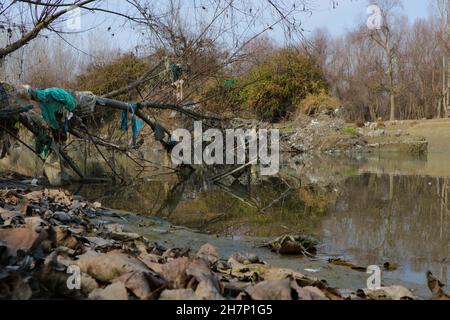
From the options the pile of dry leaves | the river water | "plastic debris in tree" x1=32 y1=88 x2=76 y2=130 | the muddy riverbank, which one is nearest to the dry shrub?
the river water

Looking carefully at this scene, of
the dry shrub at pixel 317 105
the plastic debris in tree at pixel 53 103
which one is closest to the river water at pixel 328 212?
the plastic debris in tree at pixel 53 103

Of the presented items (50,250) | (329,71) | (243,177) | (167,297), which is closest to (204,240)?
(50,250)

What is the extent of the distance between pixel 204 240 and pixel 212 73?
573cm

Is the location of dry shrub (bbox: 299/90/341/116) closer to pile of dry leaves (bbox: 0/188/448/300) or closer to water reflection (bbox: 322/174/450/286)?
water reflection (bbox: 322/174/450/286)

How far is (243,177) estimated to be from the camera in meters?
12.0

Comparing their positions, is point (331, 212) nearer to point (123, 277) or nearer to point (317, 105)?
point (123, 277)

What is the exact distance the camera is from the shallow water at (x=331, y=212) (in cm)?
410

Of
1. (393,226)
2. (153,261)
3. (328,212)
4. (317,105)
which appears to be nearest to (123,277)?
(153,261)

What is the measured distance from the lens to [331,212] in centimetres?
676

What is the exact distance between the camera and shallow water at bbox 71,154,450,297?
4.10 m

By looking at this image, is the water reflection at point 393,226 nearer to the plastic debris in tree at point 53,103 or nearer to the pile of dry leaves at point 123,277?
the pile of dry leaves at point 123,277

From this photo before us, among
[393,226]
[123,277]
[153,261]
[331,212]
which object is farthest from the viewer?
[331,212]

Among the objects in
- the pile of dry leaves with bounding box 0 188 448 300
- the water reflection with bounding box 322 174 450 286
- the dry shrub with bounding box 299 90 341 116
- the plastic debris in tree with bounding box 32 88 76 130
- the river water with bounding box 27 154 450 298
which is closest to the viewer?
the pile of dry leaves with bounding box 0 188 448 300

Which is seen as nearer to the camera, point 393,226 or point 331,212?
point 393,226
